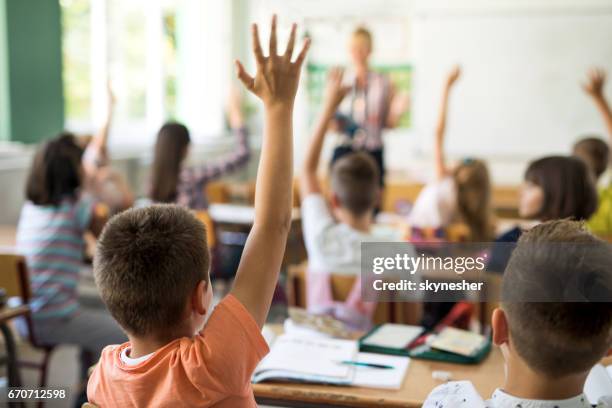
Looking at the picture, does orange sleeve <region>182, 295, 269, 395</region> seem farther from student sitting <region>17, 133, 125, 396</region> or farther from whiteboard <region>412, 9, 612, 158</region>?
whiteboard <region>412, 9, 612, 158</region>

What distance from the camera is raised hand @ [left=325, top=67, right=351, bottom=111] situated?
93.0 inches

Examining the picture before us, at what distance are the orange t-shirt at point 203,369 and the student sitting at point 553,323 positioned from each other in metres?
0.39

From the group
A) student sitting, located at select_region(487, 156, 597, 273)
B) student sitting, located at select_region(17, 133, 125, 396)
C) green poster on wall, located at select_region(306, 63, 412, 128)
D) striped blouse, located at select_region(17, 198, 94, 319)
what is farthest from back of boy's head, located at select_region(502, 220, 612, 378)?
green poster on wall, located at select_region(306, 63, 412, 128)

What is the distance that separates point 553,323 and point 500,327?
93 millimetres

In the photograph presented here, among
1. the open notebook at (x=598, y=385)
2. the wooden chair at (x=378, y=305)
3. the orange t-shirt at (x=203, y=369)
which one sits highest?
the orange t-shirt at (x=203, y=369)

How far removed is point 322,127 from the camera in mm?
2531

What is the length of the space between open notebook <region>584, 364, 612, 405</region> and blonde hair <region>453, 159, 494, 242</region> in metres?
2.05

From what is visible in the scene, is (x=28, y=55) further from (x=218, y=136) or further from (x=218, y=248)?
(x=218, y=136)

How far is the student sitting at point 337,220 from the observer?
7.89 ft

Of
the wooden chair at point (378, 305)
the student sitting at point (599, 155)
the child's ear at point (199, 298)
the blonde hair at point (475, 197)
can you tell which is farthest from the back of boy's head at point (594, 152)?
the child's ear at point (199, 298)

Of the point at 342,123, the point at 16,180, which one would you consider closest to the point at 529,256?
the point at 342,123

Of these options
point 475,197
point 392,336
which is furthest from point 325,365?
point 475,197

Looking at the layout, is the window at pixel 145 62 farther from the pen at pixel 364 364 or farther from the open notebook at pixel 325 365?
the pen at pixel 364 364

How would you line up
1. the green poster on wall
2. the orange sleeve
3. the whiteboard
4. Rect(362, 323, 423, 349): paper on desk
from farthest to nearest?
1. the green poster on wall
2. the whiteboard
3. Rect(362, 323, 423, 349): paper on desk
4. the orange sleeve
